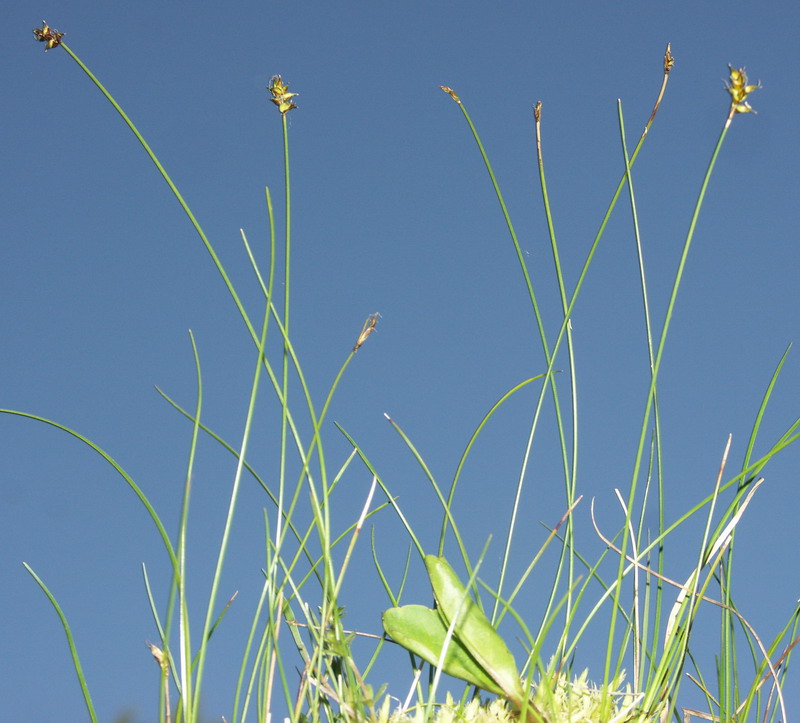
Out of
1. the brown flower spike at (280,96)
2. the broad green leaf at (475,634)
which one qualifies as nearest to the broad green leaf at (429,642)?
the broad green leaf at (475,634)

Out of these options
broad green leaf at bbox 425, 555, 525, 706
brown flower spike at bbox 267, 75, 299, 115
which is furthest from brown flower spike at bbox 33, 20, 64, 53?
broad green leaf at bbox 425, 555, 525, 706

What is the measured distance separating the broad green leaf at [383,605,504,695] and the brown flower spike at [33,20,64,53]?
0.89 metres

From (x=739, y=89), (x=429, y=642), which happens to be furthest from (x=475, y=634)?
(x=739, y=89)

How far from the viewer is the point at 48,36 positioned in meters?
1.10

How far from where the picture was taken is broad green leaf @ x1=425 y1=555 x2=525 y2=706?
97 centimetres

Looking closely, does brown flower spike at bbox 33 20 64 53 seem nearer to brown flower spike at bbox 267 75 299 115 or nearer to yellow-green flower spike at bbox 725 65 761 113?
brown flower spike at bbox 267 75 299 115

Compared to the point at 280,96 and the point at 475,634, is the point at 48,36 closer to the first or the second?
the point at 280,96

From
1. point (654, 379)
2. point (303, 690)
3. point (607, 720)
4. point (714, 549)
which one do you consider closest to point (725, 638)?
point (714, 549)

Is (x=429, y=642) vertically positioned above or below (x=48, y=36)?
below

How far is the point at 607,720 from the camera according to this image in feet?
3.32

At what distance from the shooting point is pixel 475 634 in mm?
979

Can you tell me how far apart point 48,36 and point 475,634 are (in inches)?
39.0

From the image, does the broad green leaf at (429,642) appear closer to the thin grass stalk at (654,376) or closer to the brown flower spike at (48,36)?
the thin grass stalk at (654,376)

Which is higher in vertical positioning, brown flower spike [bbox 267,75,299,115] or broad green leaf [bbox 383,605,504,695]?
brown flower spike [bbox 267,75,299,115]
